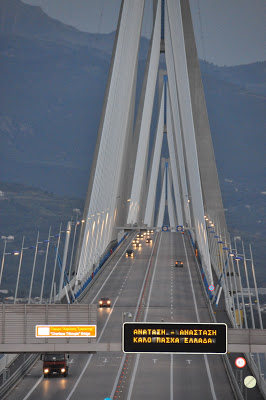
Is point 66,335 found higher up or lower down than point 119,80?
lower down

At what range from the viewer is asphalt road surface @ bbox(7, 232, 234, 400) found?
108 ft

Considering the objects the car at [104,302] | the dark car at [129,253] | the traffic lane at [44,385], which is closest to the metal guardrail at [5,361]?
the traffic lane at [44,385]

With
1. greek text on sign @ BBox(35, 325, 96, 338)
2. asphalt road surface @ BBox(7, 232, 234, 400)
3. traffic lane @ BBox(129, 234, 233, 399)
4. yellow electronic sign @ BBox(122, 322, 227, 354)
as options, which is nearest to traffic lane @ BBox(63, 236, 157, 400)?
asphalt road surface @ BBox(7, 232, 234, 400)

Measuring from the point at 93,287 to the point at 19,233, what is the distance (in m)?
95.9

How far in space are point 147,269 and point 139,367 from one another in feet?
124

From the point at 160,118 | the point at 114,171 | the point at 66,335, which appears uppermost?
the point at 160,118

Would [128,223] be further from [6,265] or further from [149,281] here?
[149,281]

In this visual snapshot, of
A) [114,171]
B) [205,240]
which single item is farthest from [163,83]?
[205,240]

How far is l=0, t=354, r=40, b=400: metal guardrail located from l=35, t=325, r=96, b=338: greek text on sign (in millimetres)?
6458

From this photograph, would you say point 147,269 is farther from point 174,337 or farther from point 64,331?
point 174,337

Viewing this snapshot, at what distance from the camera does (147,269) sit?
250 feet

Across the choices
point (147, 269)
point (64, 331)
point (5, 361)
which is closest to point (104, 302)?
point (5, 361)

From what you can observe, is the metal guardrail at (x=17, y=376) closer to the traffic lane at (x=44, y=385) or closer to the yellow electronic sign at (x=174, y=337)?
the traffic lane at (x=44, y=385)

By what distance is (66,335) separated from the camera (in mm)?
27391
